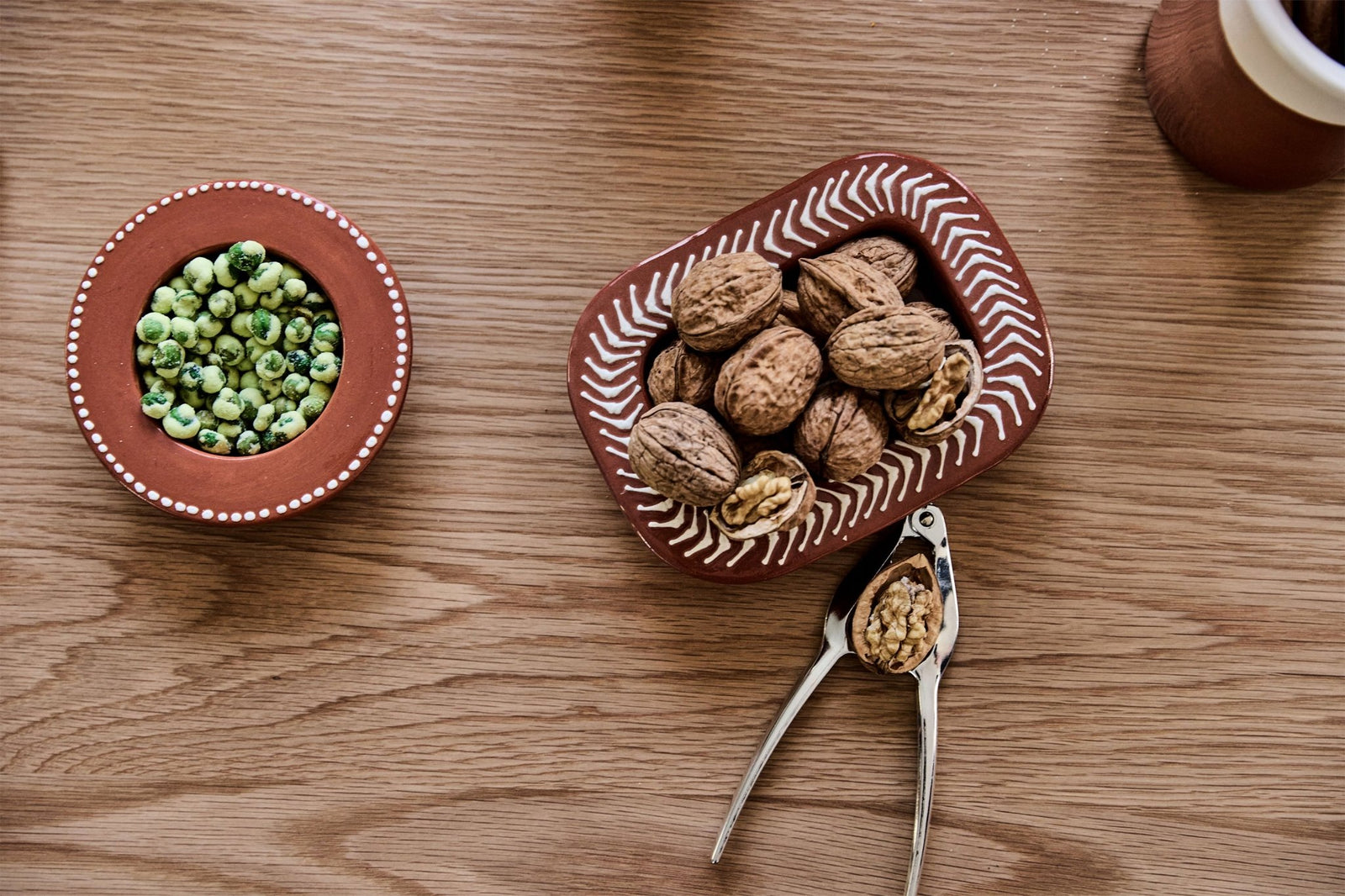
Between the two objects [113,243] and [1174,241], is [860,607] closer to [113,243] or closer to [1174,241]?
[1174,241]

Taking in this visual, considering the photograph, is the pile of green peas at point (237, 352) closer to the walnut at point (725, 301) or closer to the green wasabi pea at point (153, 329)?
the green wasabi pea at point (153, 329)

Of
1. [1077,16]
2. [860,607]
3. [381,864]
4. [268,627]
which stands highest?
[1077,16]

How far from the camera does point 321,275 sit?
80 centimetres

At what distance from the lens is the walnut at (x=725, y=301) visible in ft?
2.42

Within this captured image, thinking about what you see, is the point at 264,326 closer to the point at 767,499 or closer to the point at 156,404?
the point at 156,404

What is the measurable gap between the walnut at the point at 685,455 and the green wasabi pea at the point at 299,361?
12.2 inches

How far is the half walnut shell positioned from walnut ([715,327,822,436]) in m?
0.03

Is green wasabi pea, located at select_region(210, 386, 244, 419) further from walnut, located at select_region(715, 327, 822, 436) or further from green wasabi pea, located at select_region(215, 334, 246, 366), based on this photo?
walnut, located at select_region(715, 327, 822, 436)

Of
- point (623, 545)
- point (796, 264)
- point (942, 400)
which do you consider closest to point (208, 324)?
point (623, 545)

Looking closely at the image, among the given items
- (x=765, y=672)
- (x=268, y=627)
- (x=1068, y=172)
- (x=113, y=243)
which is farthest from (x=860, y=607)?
(x=113, y=243)

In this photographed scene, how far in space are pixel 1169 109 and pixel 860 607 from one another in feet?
1.85

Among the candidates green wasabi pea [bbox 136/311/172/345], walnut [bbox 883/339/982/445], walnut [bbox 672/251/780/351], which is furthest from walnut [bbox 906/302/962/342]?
green wasabi pea [bbox 136/311/172/345]

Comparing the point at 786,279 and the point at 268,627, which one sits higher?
the point at 786,279

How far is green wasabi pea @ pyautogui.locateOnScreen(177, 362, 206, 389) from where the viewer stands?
0.80 meters
